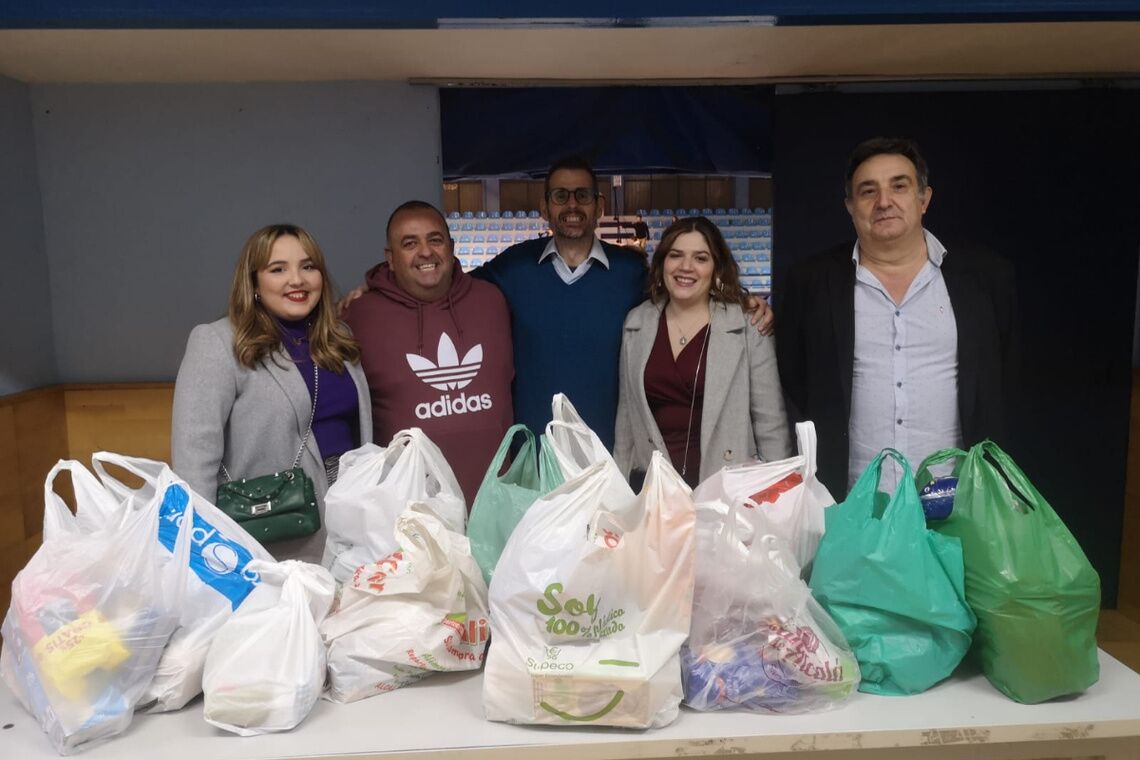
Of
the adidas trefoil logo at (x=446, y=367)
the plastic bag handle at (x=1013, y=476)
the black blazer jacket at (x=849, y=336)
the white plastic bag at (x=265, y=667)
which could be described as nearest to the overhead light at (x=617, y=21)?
the black blazer jacket at (x=849, y=336)

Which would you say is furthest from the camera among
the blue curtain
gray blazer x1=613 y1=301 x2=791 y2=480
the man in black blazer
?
the blue curtain

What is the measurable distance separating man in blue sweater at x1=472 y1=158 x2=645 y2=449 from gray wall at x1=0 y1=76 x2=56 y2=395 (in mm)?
2114

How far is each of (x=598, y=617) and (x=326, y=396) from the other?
1137mm

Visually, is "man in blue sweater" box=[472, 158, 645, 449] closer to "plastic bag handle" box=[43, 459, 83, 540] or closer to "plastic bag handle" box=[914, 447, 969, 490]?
"plastic bag handle" box=[914, 447, 969, 490]

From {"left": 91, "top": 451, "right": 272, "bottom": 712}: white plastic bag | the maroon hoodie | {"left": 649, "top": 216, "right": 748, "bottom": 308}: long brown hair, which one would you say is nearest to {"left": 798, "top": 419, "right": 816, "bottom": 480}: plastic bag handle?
{"left": 649, "top": 216, "right": 748, "bottom": 308}: long brown hair

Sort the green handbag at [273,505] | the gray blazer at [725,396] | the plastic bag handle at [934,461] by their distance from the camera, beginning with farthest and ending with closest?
the gray blazer at [725,396]
the green handbag at [273,505]
the plastic bag handle at [934,461]

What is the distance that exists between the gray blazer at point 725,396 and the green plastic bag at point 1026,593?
97 centimetres

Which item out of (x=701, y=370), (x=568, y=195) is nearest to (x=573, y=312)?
(x=568, y=195)

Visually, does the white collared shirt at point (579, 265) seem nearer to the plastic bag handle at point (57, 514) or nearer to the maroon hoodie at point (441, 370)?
the maroon hoodie at point (441, 370)

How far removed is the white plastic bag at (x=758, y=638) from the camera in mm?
1404

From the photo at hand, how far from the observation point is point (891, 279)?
2.26 m

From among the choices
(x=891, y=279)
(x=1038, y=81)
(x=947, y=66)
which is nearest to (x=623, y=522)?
(x=891, y=279)

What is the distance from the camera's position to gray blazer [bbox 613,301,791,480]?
2426mm

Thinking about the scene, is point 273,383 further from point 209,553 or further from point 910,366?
point 910,366
